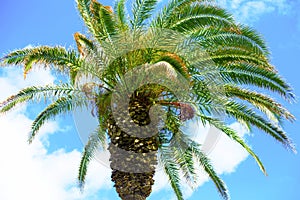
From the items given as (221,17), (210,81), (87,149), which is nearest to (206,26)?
(221,17)

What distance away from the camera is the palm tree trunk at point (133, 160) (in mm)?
12414

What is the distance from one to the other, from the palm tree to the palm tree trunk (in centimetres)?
3

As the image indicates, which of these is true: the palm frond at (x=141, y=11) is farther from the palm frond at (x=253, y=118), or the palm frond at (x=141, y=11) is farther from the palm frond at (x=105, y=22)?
the palm frond at (x=253, y=118)

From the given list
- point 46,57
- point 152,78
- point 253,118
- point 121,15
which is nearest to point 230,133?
point 253,118

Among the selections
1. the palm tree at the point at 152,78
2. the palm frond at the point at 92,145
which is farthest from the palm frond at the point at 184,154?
the palm frond at the point at 92,145

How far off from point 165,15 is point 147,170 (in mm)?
4538

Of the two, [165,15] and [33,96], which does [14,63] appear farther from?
[165,15]

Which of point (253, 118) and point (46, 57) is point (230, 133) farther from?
point (46, 57)

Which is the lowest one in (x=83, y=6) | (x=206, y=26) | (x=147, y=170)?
(x=147, y=170)

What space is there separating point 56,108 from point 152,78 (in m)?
3.45

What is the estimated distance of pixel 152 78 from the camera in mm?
12523

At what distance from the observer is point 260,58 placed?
43.3 ft

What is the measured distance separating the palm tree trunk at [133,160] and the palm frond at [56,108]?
1464 mm

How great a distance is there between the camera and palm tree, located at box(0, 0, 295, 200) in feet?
41.5
